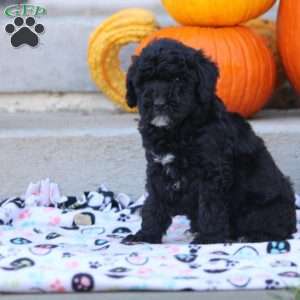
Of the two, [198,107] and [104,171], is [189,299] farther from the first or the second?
[104,171]

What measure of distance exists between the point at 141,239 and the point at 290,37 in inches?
80.7

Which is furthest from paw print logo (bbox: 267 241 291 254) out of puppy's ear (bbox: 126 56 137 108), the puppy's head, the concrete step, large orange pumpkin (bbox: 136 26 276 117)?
large orange pumpkin (bbox: 136 26 276 117)

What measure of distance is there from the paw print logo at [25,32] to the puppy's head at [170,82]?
8.16 feet

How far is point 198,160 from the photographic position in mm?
5152

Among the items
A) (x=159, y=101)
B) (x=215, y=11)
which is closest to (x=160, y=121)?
(x=159, y=101)

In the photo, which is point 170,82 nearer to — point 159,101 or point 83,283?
point 159,101

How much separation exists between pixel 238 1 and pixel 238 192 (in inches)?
70.7

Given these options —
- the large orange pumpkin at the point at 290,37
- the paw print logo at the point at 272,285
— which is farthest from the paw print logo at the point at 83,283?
the large orange pumpkin at the point at 290,37

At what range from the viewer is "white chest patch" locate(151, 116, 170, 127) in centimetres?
493

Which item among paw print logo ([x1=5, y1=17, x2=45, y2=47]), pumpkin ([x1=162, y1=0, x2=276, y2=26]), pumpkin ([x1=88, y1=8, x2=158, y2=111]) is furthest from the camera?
paw print logo ([x1=5, y1=17, x2=45, y2=47])

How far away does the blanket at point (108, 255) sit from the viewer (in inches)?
178

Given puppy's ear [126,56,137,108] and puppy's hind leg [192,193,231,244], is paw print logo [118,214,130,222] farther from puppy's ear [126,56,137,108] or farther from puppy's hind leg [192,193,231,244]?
puppy's ear [126,56,137,108]

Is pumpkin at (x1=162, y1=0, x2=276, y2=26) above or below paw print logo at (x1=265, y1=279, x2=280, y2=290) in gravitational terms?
above

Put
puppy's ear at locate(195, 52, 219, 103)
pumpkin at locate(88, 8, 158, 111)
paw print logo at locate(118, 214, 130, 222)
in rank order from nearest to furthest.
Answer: puppy's ear at locate(195, 52, 219, 103) → paw print logo at locate(118, 214, 130, 222) → pumpkin at locate(88, 8, 158, 111)
